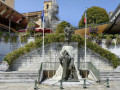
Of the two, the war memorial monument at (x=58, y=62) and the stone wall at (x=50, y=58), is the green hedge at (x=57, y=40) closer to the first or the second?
the war memorial monument at (x=58, y=62)

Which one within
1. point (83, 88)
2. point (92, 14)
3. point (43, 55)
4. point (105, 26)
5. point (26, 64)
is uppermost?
point (92, 14)

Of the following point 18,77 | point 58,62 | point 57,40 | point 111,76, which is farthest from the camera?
point 57,40

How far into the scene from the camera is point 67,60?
37.3 feet

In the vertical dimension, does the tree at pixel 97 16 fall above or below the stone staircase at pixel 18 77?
above

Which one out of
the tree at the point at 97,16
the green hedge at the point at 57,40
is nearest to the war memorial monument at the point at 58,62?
the green hedge at the point at 57,40

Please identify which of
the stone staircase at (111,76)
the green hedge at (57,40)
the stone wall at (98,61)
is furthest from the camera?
the stone wall at (98,61)

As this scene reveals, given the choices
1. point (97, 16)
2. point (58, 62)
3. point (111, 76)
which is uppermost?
point (97, 16)

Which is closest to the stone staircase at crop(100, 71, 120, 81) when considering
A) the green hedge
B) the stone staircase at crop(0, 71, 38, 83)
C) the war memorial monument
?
the war memorial monument

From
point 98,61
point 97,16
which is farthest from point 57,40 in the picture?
point 97,16

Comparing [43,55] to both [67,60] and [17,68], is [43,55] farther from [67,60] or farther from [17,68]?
[67,60]

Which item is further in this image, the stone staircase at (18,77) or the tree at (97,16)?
the tree at (97,16)

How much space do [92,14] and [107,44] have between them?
67.9 ft

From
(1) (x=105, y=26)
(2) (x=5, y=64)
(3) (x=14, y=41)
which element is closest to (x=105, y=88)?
(2) (x=5, y=64)

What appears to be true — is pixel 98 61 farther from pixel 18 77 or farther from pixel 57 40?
pixel 18 77
